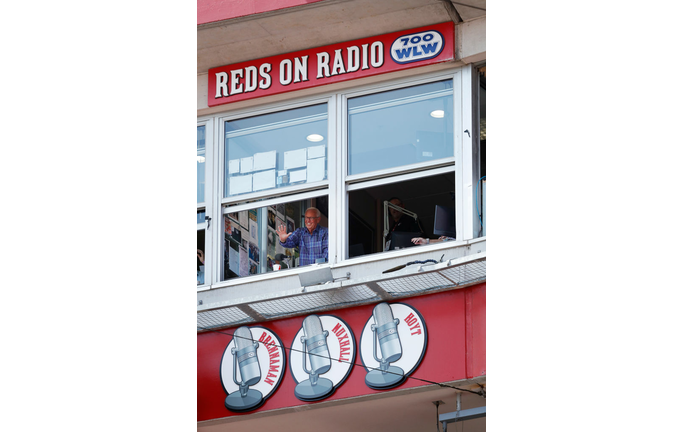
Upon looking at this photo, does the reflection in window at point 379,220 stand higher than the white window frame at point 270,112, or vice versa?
the white window frame at point 270,112

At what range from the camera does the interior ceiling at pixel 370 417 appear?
9.28 meters

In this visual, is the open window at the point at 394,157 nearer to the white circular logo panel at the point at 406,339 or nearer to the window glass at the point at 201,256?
the white circular logo panel at the point at 406,339

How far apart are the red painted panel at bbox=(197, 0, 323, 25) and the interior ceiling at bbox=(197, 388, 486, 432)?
382 cm

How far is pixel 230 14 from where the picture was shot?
9.84 m

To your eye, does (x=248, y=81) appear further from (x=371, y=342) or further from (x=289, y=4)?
(x=371, y=342)

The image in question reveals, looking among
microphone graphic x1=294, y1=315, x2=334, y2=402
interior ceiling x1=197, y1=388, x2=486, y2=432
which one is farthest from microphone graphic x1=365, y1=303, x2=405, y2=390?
microphone graphic x1=294, y1=315, x2=334, y2=402

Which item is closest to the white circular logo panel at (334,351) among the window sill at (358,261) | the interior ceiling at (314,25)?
the window sill at (358,261)

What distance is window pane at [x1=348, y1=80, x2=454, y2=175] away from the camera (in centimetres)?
964

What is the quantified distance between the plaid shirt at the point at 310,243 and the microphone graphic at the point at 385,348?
98 cm

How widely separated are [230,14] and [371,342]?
3.50 meters

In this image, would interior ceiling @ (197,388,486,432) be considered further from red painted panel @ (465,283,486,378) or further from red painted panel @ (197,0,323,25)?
red painted panel @ (197,0,323,25)

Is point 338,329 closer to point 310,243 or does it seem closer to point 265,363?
point 265,363
